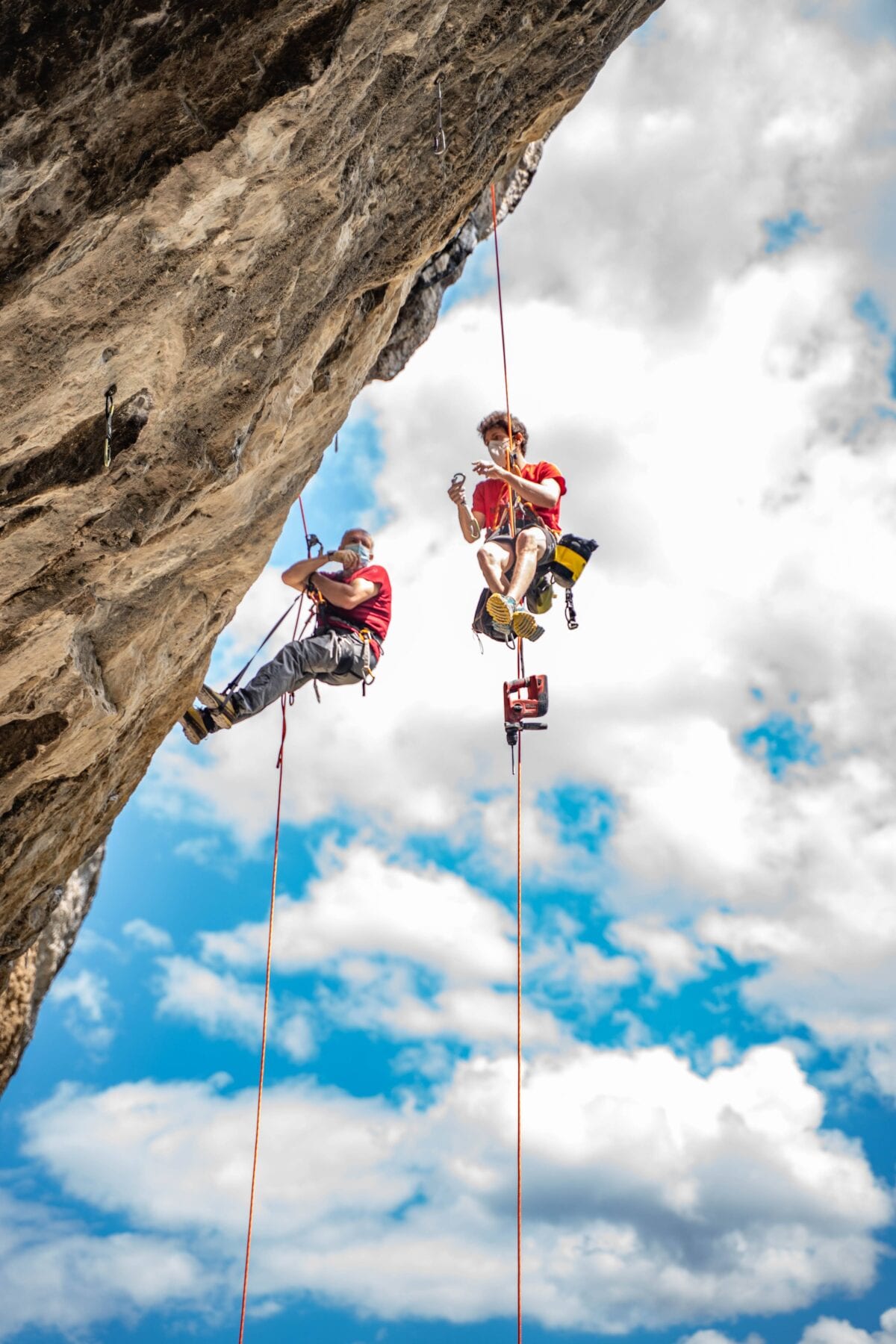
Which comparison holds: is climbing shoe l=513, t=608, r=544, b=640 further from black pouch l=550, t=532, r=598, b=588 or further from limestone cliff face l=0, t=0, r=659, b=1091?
limestone cliff face l=0, t=0, r=659, b=1091

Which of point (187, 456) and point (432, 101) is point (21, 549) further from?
point (432, 101)

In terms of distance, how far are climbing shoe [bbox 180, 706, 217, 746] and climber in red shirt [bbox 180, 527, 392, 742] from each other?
67 millimetres

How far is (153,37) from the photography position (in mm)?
3512

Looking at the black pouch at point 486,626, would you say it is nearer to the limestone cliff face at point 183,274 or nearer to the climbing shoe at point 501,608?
the climbing shoe at point 501,608

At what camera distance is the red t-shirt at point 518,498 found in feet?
30.6

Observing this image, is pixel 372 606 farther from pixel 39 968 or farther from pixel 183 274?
pixel 183 274

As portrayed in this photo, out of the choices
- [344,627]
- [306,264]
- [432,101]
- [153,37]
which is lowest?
[153,37]

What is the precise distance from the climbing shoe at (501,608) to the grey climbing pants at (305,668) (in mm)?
1060

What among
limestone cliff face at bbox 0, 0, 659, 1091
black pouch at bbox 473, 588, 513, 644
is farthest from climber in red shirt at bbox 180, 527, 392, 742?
limestone cliff face at bbox 0, 0, 659, 1091

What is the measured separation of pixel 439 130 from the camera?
499 cm

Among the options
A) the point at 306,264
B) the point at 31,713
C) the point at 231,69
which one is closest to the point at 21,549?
the point at 31,713

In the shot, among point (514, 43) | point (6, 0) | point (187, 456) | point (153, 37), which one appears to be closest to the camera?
point (6, 0)

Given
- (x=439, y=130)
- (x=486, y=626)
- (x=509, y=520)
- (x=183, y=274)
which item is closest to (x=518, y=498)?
(x=509, y=520)

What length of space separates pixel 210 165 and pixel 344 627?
Result: 208 inches
